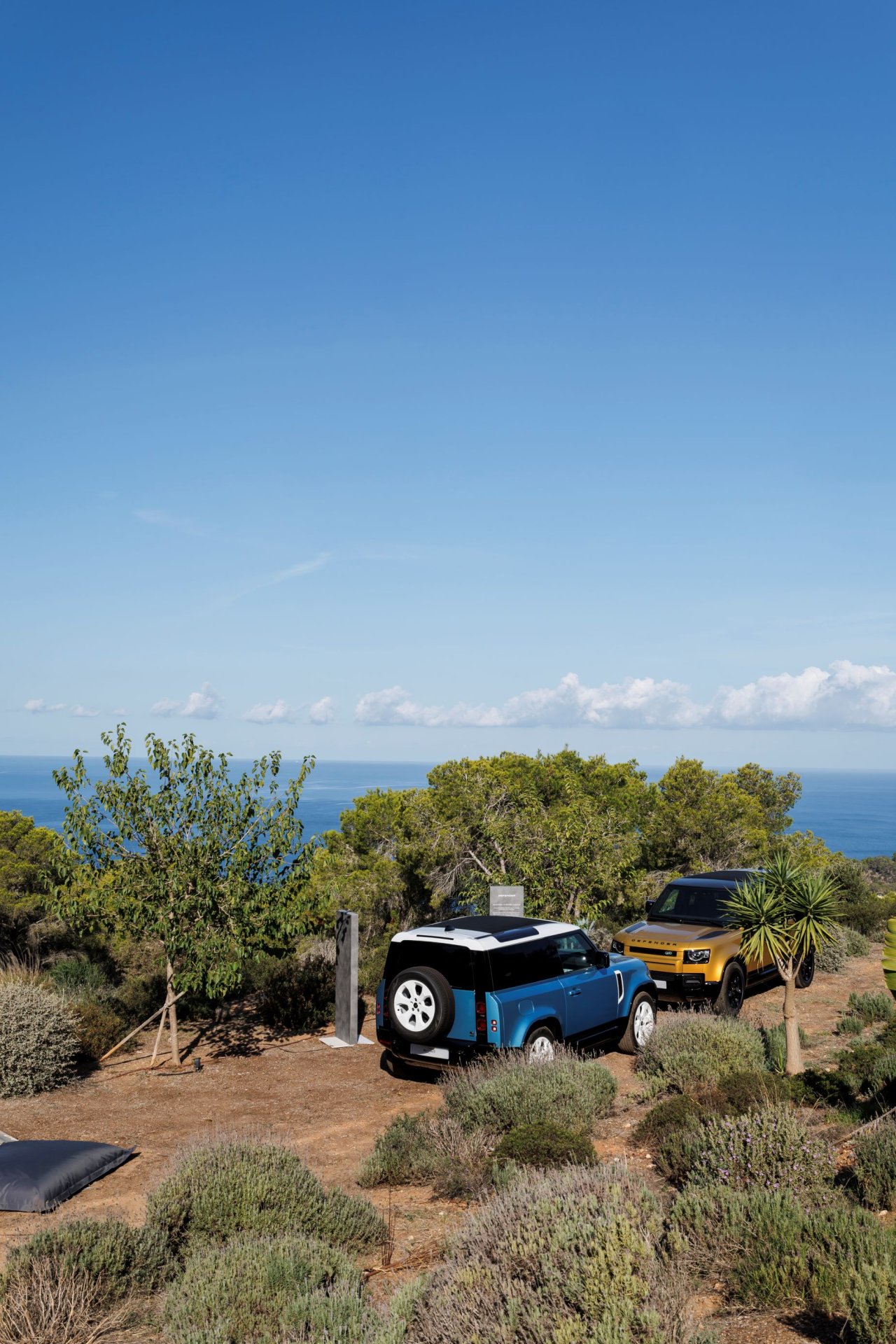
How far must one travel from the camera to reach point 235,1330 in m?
5.11

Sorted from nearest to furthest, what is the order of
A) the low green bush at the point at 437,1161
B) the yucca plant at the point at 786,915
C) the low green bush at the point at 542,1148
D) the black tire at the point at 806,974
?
the low green bush at the point at 542,1148, the low green bush at the point at 437,1161, the yucca plant at the point at 786,915, the black tire at the point at 806,974

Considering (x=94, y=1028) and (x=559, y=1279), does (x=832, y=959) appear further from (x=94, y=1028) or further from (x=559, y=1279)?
(x=559, y=1279)

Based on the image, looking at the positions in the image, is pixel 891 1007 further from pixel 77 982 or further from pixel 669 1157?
pixel 77 982

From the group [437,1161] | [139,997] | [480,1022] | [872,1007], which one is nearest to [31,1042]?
[139,997]

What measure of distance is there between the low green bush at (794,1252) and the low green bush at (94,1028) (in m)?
9.01

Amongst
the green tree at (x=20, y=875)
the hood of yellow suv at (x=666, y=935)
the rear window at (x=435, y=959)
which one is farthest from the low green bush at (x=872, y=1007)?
the green tree at (x=20, y=875)

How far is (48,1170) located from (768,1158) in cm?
554

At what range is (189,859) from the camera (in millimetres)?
13414

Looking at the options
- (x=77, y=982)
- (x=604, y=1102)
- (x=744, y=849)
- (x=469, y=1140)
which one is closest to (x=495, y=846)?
(x=744, y=849)

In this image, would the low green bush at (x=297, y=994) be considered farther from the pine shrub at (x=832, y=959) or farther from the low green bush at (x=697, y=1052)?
the pine shrub at (x=832, y=959)

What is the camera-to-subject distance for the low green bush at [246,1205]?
257 inches

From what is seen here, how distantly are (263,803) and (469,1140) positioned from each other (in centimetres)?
689

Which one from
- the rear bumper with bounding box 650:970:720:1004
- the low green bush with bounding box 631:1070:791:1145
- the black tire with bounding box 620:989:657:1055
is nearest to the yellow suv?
the rear bumper with bounding box 650:970:720:1004

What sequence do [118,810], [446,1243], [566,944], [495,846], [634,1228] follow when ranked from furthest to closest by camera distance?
[495,846]
[118,810]
[566,944]
[446,1243]
[634,1228]
